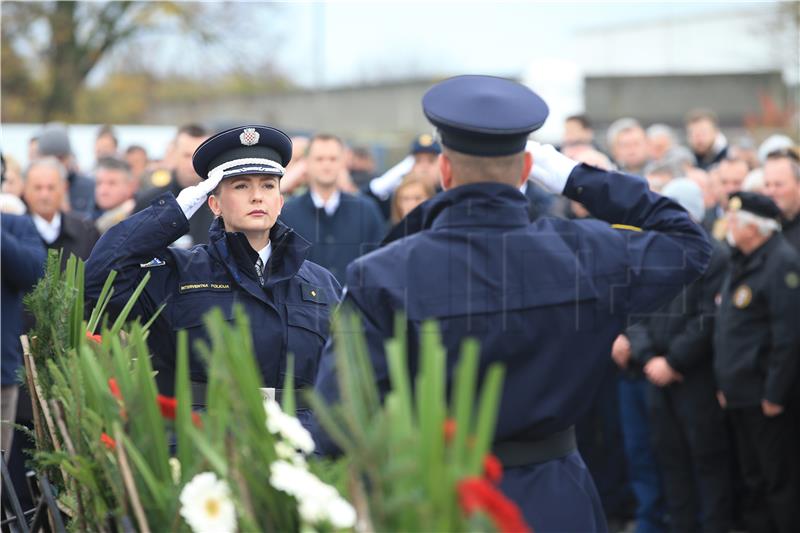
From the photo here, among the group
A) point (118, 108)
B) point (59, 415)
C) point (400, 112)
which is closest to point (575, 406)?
point (59, 415)

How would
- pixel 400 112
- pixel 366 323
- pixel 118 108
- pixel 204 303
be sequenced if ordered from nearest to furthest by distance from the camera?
pixel 366 323, pixel 204 303, pixel 400 112, pixel 118 108

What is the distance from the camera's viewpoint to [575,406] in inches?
135

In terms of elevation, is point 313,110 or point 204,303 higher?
point 204,303

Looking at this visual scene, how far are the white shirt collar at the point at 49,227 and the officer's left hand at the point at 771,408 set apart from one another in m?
4.39

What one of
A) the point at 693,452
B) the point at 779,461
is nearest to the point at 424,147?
the point at 693,452

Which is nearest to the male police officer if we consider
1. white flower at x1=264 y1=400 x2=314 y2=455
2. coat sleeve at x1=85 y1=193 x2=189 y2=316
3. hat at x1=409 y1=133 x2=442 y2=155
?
white flower at x1=264 y1=400 x2=314 y2=455

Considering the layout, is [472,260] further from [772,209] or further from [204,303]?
[772,209]

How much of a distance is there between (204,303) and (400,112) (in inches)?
1113

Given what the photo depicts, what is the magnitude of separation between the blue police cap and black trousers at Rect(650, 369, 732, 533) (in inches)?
191

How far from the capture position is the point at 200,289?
4.64 metres

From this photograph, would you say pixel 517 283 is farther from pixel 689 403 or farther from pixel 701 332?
pixel 689 403

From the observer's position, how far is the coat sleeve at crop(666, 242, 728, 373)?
7.81 m

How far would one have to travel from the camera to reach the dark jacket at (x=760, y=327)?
7.23 m

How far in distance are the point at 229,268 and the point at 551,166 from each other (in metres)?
1.45
